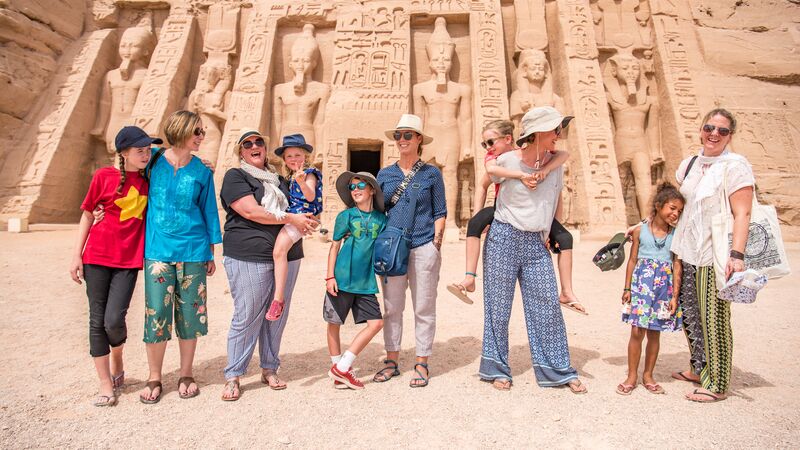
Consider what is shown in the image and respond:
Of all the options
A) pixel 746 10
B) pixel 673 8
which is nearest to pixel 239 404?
pixel 673 8

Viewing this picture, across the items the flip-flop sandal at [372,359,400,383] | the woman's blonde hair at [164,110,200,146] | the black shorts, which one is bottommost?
the flip-flop sandal at [372,359,400,383]

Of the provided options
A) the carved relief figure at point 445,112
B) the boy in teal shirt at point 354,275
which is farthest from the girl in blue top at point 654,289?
the carved relief figure at point 445,112

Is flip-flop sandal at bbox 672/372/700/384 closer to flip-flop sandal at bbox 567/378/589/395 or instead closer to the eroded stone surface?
flip-flop sandal at bbox 567/378/589/395

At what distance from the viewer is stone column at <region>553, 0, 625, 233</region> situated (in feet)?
30.6

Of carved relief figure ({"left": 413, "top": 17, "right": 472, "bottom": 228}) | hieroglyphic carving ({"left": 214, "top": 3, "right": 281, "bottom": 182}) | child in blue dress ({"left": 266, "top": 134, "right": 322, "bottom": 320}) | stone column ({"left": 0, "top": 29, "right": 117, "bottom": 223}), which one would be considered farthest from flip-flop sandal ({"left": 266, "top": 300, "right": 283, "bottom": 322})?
stone column ({"left": 0, "top": 29, "right": 117, "bottom": 223})

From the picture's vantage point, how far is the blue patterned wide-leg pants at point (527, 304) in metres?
3.04

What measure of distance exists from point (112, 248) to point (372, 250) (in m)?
1.55

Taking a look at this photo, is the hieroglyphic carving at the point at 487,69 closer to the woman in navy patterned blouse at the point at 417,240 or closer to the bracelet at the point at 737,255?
the woman in navy patterned blouse at the point at 417,240

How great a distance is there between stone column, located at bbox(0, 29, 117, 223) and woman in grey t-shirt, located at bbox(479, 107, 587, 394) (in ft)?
33.5

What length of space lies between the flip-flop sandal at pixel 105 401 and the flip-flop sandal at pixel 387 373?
157cm

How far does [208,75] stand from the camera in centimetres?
1105

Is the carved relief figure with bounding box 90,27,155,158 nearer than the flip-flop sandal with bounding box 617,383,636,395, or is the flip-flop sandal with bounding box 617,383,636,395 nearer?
the flip-flop sandal with bounding box 617,383,636,395

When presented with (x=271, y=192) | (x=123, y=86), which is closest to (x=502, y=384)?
(x=271, y=192)

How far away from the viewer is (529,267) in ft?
10.1
